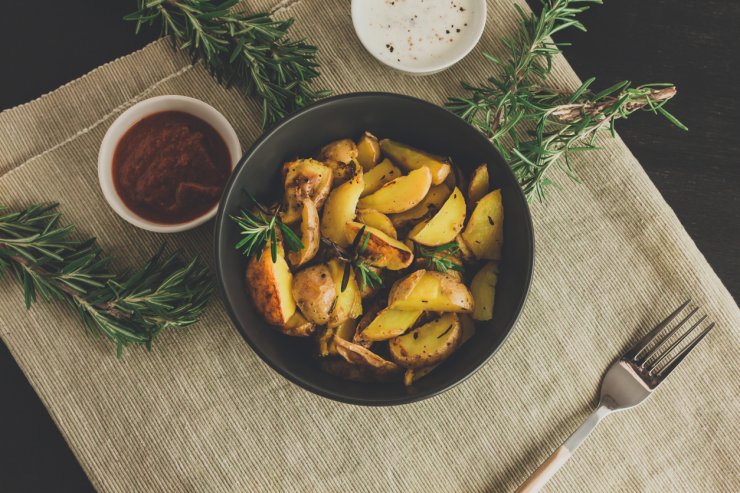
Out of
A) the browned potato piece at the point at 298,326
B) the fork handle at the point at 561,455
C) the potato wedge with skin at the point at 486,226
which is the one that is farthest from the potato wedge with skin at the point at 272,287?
the fork handle at the point at 561,455

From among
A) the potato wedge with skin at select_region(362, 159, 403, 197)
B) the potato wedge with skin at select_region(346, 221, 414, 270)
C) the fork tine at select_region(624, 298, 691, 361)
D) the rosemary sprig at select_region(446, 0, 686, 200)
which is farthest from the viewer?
the fork tine at select_region(624, 298, 691, 361)

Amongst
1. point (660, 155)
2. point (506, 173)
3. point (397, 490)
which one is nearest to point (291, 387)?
point (397, 490)

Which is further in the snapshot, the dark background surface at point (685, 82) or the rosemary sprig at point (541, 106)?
the dark background surface at point (685, 82)

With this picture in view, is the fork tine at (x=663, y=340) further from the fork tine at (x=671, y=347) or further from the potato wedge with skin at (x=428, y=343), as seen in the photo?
the potato wedge with skin at (x=428, y=343)

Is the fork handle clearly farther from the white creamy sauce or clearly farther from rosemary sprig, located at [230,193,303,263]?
the white creamy sauce

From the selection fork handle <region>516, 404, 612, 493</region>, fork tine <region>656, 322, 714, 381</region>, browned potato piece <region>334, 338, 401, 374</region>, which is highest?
browned potato piece <region>334, 338, 401, 374</region>

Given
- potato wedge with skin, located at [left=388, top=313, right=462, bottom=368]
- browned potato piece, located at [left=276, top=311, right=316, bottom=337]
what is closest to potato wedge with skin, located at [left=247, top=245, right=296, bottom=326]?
browned potato piece, located at [left=276, top=311, right=316, bottom=337]

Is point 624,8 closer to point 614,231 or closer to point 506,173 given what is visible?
point 614,231
